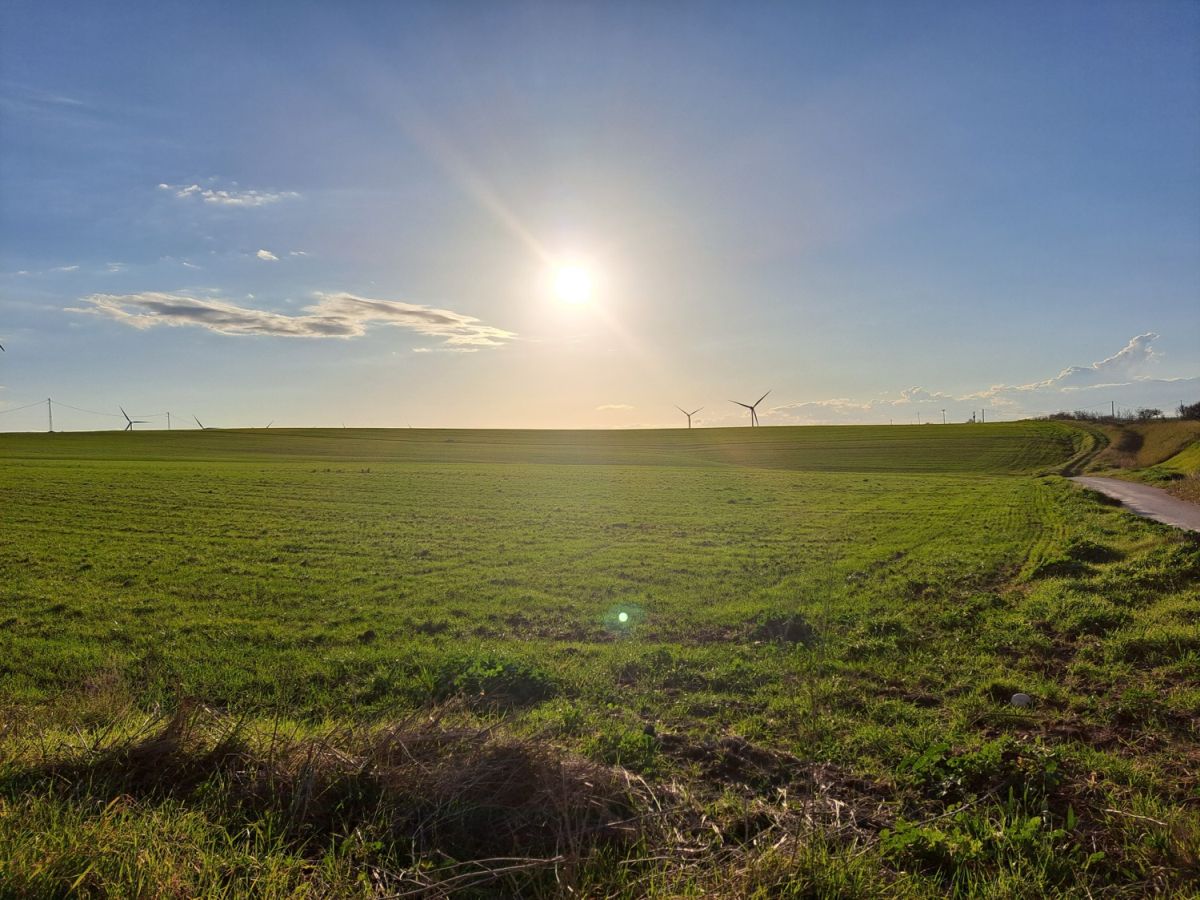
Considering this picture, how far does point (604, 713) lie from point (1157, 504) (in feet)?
97.3

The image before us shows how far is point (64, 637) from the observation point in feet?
39.8

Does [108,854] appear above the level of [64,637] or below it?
above

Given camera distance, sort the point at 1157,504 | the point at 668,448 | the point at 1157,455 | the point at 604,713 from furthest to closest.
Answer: the point at 668,448
the point at 1157,455
the point at 1157,504
the point at 604,713

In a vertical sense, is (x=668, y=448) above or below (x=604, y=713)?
above

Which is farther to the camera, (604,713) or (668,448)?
(668,448)

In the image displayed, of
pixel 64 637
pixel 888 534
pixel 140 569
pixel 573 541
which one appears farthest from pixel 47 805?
pixel 888 534

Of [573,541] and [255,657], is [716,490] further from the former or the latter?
[255,657]

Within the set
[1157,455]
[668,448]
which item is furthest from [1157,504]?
[668,448]

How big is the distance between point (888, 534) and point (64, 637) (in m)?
22.9

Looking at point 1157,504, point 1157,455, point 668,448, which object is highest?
point 668,448

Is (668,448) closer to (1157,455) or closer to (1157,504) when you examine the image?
(1157,455)

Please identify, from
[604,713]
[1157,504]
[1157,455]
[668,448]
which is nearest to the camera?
[604,713]

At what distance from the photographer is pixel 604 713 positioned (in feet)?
28.1

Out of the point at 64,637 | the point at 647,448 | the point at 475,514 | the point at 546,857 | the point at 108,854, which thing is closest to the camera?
Answer: the point at 108,854
